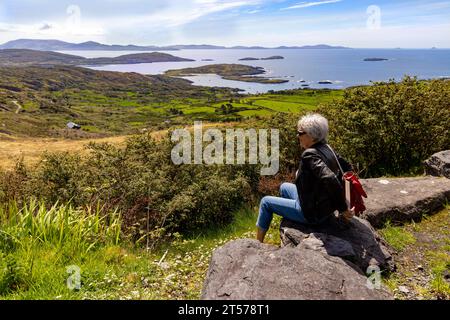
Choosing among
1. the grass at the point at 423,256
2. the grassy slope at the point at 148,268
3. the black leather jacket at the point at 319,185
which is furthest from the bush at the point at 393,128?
the black leather jacket at the point at 319,185

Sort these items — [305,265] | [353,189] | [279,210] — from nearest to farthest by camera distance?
[305,265], [353,189], [279,210]

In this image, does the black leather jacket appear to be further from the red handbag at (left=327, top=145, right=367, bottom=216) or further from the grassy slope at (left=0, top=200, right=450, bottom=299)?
the grassy slope at (left=0, top=200, right=450, bottom=299)

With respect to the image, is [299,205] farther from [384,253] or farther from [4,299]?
[4,299]

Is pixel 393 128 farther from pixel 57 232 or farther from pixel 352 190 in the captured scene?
pixel 57 232

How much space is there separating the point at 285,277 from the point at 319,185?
167 cm

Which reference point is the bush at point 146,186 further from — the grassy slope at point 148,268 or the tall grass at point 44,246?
the grassy slope at point 148,268

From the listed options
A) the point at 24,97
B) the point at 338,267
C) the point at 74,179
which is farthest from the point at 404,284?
the point at 24,97

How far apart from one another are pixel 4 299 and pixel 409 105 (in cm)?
1113

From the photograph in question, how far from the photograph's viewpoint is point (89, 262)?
604 cm

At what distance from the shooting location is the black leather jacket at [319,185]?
5281mm

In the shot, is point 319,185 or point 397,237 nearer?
point 319,185

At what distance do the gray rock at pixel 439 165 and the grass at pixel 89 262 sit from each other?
188 inches

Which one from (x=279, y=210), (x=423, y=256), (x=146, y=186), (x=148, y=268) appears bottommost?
(x=148, y=268)

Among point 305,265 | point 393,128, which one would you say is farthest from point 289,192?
point 393,128
